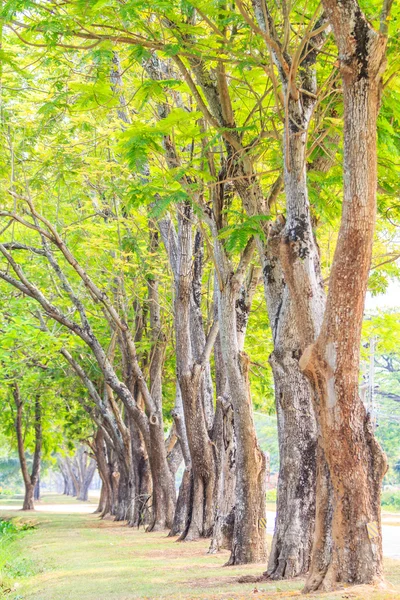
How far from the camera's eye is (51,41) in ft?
27.8

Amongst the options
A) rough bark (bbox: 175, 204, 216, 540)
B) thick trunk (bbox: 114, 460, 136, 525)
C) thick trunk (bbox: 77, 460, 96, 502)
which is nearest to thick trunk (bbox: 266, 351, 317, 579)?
rough bark (bbox: 175, 204, 216, 540)

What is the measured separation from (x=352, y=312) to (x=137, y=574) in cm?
558

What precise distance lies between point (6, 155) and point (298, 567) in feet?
33.9

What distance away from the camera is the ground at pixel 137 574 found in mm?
7527

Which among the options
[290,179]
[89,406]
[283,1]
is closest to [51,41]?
[283,1]

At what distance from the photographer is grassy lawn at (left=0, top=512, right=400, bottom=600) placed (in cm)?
764

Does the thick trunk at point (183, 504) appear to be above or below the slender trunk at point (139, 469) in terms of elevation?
below

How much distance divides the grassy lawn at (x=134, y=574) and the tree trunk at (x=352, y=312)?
1.42ft

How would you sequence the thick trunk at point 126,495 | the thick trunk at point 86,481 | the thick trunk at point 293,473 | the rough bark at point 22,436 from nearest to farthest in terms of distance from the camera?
the thick trunk at point 293,473 → the thick trunk at point 126,495 → the rough bark at point 22,436 → the thick trunk at point 86,481

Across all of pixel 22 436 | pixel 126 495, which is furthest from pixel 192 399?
pixel 22 436

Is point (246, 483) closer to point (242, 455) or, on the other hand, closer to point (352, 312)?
point (242, 455)

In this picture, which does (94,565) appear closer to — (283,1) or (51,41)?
(51,41)

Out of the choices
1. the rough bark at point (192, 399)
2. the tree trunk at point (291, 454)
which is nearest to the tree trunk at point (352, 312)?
the tree trunk at point (291, 454)

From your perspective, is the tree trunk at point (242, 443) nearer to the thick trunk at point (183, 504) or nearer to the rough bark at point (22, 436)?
the thick trunk at point (183, 504)
